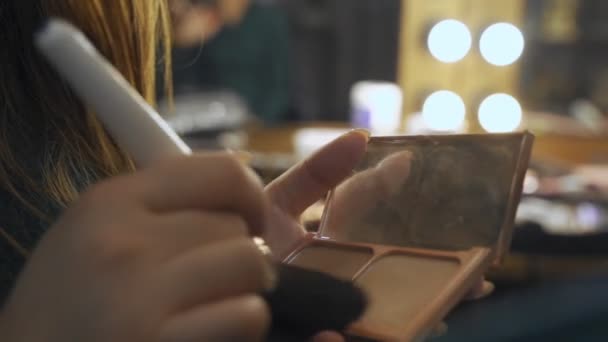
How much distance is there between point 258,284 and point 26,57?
19 cm

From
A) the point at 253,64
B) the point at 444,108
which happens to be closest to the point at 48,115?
the point at 444,108

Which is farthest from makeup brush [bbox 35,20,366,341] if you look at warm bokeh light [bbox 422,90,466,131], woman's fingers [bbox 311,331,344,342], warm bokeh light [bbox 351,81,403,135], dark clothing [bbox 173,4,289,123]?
dark clothing [bbox 173,4,289,123]

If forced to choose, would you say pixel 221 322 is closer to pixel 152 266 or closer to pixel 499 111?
pixel 152 266

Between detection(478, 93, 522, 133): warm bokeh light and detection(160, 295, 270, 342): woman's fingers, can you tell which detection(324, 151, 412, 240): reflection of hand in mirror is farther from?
detection(478, 93, 522, 133): warm bokeh light

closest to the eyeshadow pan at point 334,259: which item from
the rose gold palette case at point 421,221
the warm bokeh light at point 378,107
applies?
the rose gold palette case at point 421,221

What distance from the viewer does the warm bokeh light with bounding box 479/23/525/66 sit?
1.26 meters

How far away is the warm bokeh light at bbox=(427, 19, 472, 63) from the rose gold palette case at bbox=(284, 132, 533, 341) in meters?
1.07

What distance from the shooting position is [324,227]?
0.24 metres

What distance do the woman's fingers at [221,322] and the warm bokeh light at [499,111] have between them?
116cm

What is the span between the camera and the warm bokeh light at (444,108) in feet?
4.07

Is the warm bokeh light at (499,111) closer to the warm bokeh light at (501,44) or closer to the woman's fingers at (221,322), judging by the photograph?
the warm bokeh light at (501,44)

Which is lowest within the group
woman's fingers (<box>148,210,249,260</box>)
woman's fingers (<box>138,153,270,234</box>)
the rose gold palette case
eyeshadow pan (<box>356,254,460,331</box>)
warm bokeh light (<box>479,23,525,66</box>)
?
warm bokeh light (<box>479,23,525,66</box>)

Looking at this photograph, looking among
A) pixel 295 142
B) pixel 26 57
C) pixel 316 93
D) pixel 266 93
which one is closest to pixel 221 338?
pixel 26 57

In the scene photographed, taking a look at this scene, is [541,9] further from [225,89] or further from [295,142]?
[295,142]
